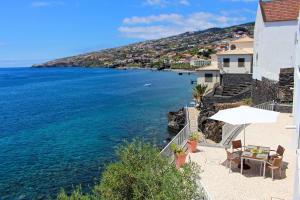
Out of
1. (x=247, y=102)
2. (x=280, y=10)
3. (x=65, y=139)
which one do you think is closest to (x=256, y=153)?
(x=247, y=102)

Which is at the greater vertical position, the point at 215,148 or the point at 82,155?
the point at 215,148

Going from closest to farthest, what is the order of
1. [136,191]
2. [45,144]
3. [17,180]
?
[136,191] < [17,180] < [45,144]

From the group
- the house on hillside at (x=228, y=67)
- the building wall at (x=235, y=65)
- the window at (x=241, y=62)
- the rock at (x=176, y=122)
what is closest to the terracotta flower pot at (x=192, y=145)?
the rock at (x=176, y=122)

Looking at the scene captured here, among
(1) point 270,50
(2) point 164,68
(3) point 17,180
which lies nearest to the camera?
(3) point 17,180

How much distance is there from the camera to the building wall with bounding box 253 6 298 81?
30.7 m

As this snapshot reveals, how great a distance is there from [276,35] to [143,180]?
26.5m

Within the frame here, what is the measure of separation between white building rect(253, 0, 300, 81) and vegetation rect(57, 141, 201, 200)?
922 inches

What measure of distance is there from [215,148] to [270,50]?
1861 centimetres

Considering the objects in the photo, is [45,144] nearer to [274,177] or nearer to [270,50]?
[270,50]

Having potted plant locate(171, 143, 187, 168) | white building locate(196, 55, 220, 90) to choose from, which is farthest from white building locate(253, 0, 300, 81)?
potted plant locate(171, 143, 187, 168)

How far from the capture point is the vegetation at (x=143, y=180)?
848 centimetres

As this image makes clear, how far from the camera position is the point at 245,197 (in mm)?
11164

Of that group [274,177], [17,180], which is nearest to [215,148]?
[274,177]

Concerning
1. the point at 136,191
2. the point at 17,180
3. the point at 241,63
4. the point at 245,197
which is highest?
the point at 241,63
